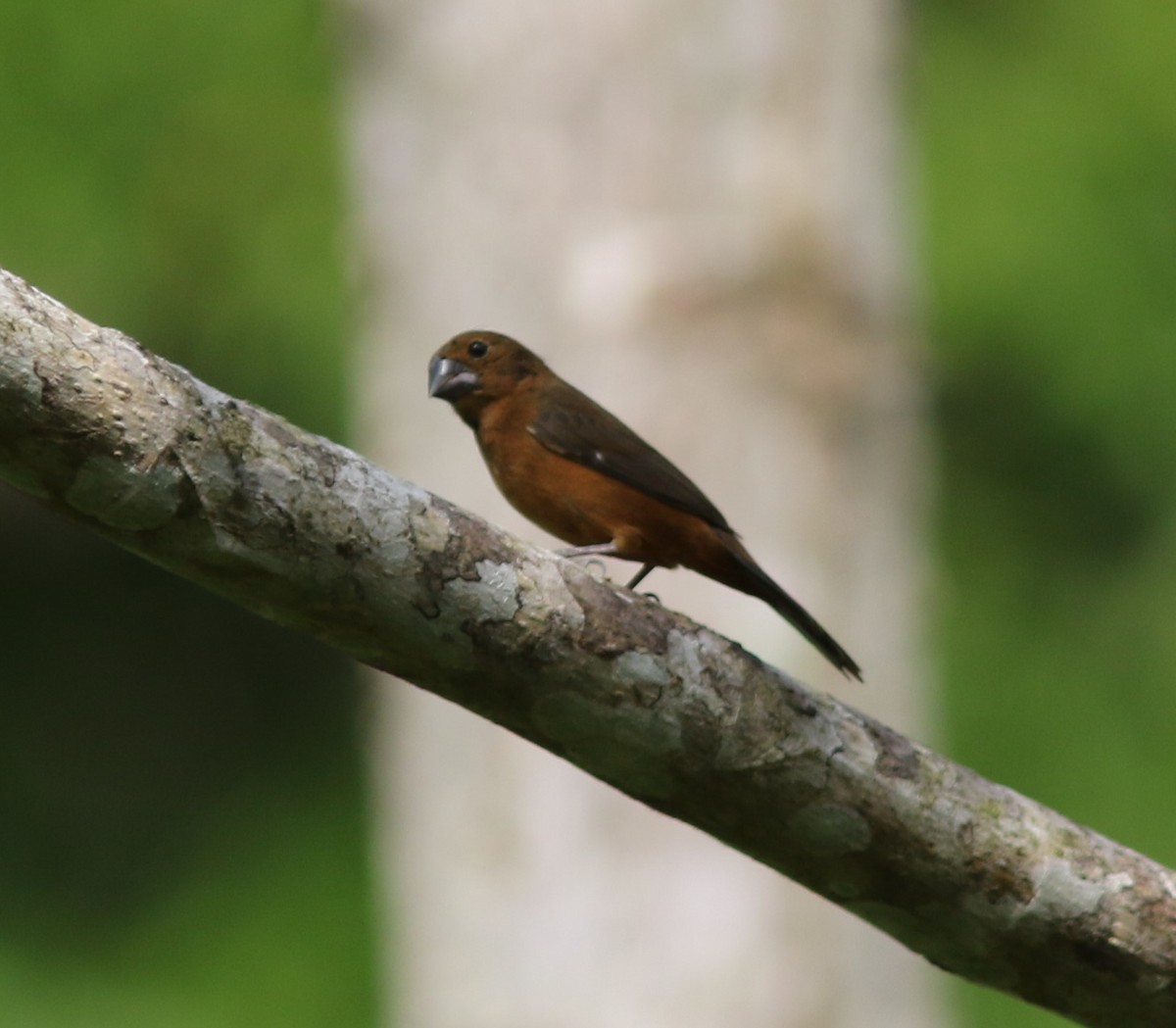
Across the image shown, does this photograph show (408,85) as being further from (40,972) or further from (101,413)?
(101,413)

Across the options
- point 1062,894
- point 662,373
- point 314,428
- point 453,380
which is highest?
point 314,428

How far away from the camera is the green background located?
28.3 ft

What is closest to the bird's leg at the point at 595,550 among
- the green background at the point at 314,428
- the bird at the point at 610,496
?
the bird at the point at 610,496

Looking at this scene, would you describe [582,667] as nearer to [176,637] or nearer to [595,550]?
[595,550]

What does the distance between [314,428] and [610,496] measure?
462cm

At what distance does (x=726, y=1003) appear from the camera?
5.98 metres

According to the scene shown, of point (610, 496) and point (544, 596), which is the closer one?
point (544, 596)

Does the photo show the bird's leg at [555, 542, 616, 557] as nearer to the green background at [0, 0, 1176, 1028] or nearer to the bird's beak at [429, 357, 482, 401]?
the bird's beak at [429, 357, 482, 401]

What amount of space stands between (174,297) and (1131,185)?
4505 millimetres

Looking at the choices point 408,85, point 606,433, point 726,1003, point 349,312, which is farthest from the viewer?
point 349,312

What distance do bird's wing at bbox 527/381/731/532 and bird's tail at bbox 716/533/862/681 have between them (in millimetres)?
94

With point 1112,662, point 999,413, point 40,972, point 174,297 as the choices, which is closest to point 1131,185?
point 999,413

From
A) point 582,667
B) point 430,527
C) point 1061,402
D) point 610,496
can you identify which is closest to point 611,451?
point 610,496

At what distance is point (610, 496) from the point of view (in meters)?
4.22
